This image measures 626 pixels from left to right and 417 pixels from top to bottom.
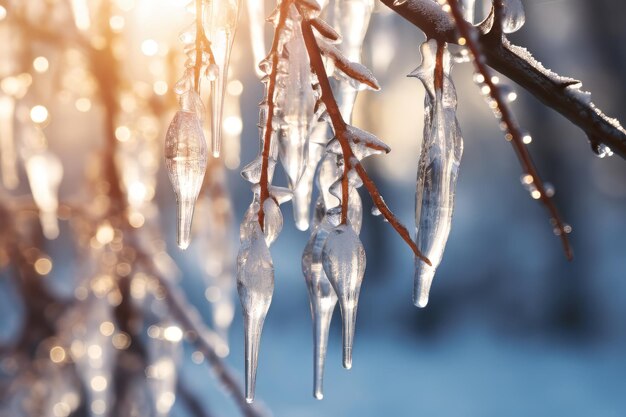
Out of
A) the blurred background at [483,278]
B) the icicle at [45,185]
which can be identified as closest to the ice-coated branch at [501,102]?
the icicle at [45,185]

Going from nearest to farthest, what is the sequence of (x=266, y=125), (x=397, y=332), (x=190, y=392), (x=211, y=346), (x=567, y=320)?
(x=266, y=125) < (x=211, y=346) < (x=190, y=392) < (x=567, y=320) < (x=397, y=332)

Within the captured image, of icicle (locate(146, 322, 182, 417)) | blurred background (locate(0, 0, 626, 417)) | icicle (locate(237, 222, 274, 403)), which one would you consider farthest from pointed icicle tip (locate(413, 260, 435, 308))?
blurred background (locate(0, 0, 626, 417))

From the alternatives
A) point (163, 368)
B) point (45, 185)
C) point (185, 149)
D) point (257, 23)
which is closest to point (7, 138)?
point (45, 185)

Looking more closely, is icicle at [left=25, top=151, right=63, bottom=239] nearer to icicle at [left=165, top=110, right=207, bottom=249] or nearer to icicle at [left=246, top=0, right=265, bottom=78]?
icicle at [left=246, top=0, right=265, bottom=78]

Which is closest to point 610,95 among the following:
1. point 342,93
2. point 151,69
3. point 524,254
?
point 524,254

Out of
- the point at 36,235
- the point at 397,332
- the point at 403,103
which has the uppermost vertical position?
the point at 403,103

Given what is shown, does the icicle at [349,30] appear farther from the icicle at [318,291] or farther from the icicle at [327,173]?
the icicle at [318,291]

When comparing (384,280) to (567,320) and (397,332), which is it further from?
(567,320)
